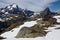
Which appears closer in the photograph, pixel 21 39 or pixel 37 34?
pixel 21 39

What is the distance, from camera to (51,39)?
22.7 meters

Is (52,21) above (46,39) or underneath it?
above

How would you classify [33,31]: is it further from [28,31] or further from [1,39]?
[1,39]

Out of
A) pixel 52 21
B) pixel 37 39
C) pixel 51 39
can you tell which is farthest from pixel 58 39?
pixel 52 21

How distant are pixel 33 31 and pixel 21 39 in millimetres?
4465

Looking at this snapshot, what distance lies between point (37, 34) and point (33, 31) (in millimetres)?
1791

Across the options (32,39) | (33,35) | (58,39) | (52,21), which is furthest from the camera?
(52,21)

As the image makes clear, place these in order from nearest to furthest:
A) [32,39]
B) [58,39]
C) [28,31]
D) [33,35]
Result: [58,39] < [32,39] < [33,35] < [28,31]

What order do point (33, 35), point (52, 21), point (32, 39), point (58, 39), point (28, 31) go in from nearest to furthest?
point (58, 39) < point (32, 39) < point (33, 35) < point (28, 31) < point (52, 21)

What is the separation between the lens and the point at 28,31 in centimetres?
2834

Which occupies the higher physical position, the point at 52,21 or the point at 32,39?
the point at 52,21

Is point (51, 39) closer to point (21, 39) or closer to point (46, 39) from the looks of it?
point (46, 39)

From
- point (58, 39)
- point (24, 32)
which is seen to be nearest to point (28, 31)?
point (24, 32)

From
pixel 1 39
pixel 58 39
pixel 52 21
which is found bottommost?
pixel 58 39
